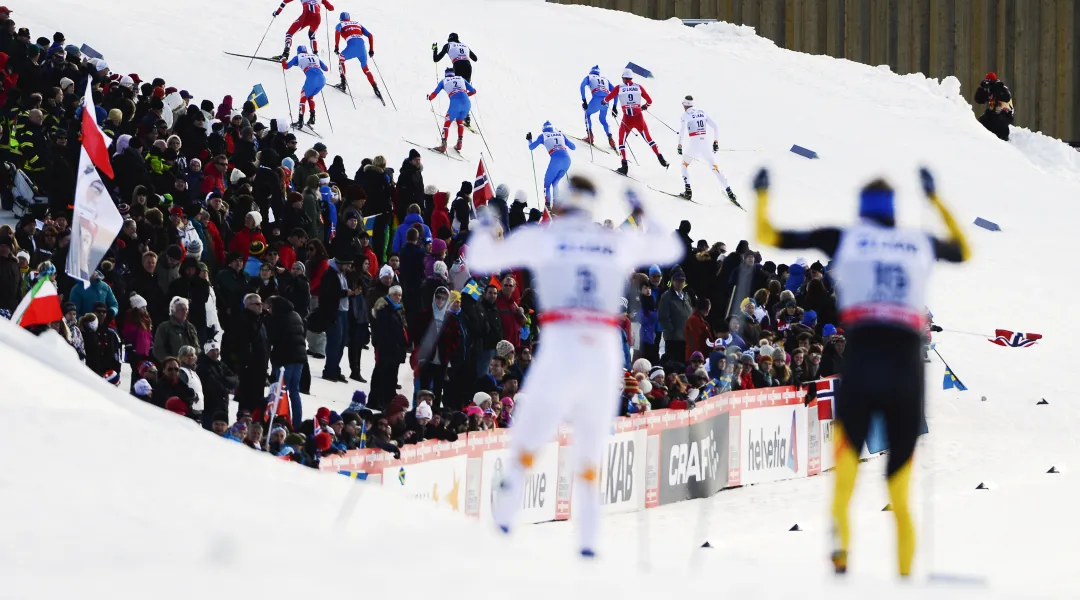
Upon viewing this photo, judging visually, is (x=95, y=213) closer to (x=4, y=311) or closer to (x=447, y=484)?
(x=4, y=311)

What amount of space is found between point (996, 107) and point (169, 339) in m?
26.0

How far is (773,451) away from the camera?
52.0 feet

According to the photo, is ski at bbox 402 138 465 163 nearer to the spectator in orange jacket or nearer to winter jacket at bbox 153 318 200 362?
the spectator in orange jacket

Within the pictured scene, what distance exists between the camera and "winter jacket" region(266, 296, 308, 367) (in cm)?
1349

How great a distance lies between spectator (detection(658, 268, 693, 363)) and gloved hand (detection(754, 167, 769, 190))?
9656 millimetres

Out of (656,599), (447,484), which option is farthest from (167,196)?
(656,599)

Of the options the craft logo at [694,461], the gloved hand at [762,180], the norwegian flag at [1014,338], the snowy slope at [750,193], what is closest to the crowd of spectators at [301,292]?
the craft logo at [694,461]

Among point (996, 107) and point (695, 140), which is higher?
point (996, 107)

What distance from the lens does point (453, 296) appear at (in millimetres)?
15320

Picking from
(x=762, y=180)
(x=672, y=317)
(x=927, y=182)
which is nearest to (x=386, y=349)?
(x=672, y=317)

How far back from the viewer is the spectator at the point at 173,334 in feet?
41.2

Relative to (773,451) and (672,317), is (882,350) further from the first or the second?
(672,317)

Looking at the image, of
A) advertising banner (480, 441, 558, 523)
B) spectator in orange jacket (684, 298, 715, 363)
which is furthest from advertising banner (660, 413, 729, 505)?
spectator in orange jacket (684, 298, 715, 363)

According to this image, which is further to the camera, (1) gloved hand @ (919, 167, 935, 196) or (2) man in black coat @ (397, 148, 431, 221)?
(2) man in black coat @ (397, 148, 431, 221)
